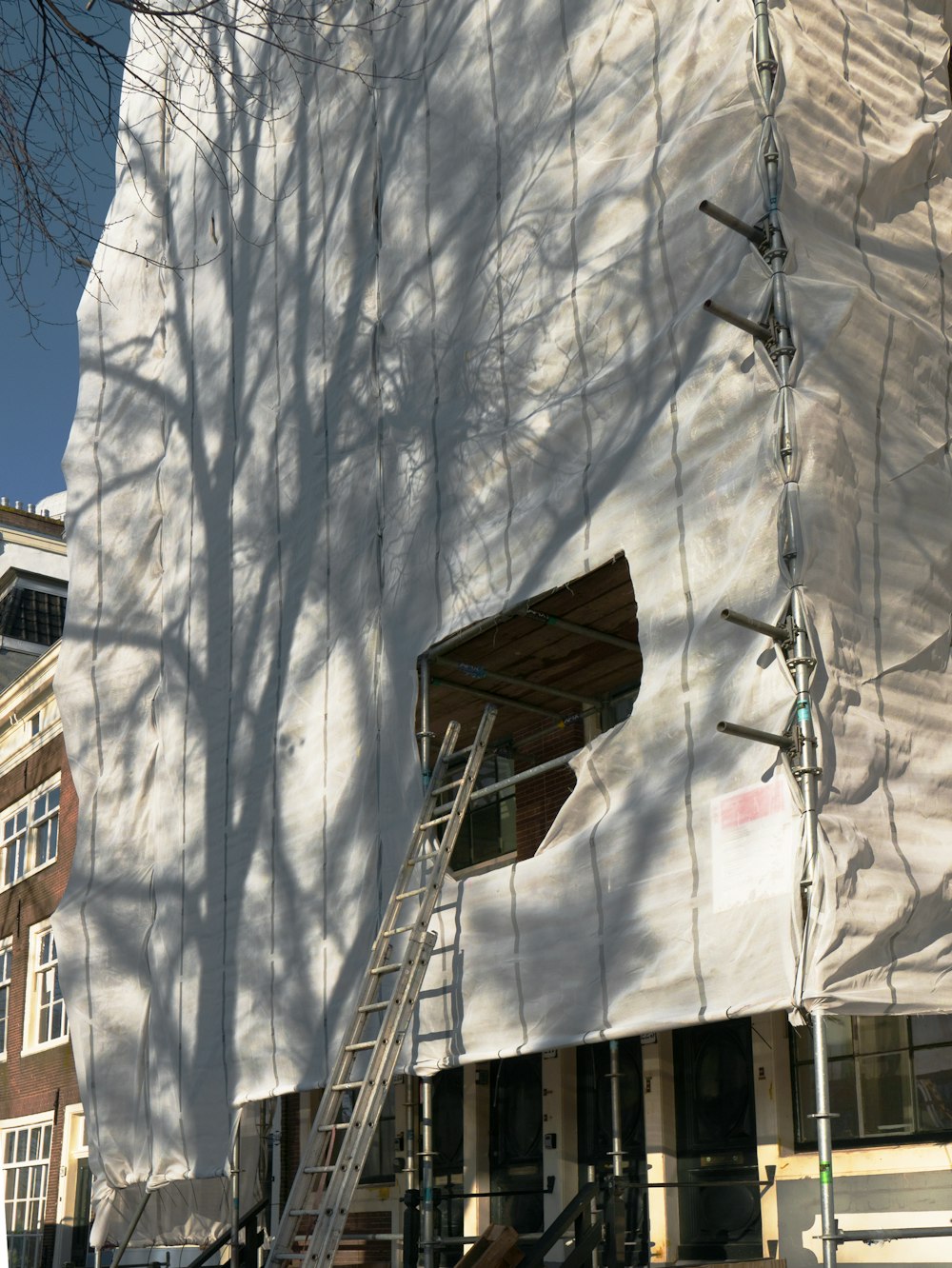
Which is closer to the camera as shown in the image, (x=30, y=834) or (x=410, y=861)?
(x=410, y=861)

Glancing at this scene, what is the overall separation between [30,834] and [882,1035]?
1893cm

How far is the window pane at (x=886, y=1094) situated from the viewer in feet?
30.7

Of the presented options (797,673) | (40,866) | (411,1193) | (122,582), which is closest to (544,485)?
(797,673)

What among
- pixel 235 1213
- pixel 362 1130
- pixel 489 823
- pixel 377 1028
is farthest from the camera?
pixel 489 823

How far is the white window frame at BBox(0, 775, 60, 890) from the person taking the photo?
80.9 feet

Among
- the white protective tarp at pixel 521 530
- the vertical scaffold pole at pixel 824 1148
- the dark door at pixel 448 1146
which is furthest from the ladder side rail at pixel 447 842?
the dark door at pixel 448 1146

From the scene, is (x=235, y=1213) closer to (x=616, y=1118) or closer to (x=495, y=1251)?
(x=495, y=1251)

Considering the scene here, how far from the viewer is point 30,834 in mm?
25391

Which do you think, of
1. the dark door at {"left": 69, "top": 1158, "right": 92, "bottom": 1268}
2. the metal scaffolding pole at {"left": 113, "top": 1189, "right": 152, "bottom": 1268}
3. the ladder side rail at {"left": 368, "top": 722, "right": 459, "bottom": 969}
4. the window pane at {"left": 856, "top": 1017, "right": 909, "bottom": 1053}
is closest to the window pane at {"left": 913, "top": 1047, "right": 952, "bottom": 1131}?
the window pane at {"left": 856, "top": 1017, "right": 909, "bottom": 1053}

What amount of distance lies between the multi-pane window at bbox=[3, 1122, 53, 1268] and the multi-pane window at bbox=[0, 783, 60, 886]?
14.2 ft

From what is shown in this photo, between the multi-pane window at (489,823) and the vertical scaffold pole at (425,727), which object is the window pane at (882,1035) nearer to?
the vertical scaffold pole at (425,727)

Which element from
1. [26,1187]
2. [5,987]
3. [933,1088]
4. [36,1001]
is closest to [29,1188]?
[26,1187]

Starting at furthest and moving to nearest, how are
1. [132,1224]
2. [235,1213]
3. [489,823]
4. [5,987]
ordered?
[5,987] < [489,823] < [132,1224] < [235,1213]

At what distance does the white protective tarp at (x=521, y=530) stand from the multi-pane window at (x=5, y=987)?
11300 millimetres
